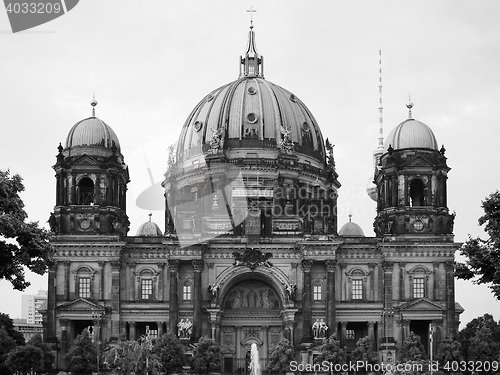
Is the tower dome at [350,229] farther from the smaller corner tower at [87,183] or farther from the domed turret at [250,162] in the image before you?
the smaller corner tower at [87,183]

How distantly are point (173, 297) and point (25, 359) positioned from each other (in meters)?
18.7

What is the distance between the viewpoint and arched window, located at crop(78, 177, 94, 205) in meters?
117

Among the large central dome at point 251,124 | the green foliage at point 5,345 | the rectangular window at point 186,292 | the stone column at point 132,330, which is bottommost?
the green foliage at point 5,345

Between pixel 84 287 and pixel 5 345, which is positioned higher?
pixel 84 287

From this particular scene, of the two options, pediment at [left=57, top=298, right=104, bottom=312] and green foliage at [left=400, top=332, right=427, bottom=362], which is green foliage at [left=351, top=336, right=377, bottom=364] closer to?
green foliage at [left=400, top=332, right=427, bottom=362]

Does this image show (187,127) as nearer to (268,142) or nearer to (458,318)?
(268,142)

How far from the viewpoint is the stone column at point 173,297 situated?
112 m

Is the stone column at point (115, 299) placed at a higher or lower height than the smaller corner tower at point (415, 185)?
lower

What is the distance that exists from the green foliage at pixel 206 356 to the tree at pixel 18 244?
4891 centimetres

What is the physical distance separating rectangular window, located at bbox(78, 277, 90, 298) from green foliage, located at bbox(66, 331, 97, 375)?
7.21 meters

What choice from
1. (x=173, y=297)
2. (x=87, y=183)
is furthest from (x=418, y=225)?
(x=87, y=183)

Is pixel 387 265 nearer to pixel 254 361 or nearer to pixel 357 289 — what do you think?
pixel 357 289

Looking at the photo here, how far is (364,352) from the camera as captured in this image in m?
108

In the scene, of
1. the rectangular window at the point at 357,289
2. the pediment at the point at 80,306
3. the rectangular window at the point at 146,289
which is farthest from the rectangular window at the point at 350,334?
the pediment at the point at 80,306
